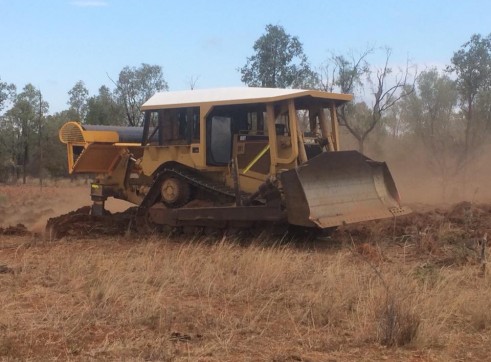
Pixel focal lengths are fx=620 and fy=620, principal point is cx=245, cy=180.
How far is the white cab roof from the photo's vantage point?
33.4 feet

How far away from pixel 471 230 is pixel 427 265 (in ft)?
11.2

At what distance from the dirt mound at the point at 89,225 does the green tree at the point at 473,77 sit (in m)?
14.5

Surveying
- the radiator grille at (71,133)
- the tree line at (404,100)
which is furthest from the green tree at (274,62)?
the radiator grille at (71,133)

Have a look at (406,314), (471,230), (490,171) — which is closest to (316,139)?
(471,230)

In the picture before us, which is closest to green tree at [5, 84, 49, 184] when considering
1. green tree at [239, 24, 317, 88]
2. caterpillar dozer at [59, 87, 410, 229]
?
green tree at [239, 24, 317, 88]

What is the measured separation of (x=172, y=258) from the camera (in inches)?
340

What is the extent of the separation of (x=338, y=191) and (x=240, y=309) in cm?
449

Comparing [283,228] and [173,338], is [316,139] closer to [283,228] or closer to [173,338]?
[283,228]

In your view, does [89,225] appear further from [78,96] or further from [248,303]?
[78,96]

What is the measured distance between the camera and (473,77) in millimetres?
22188

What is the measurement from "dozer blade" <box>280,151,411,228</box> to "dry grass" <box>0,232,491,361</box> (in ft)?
3.80

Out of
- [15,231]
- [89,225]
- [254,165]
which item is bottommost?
[15,231]

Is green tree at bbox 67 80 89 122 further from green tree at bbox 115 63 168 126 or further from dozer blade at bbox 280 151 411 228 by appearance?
dozer blade at bbox 280 151 411 228

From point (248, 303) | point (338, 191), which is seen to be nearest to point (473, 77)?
point (338, 191)
